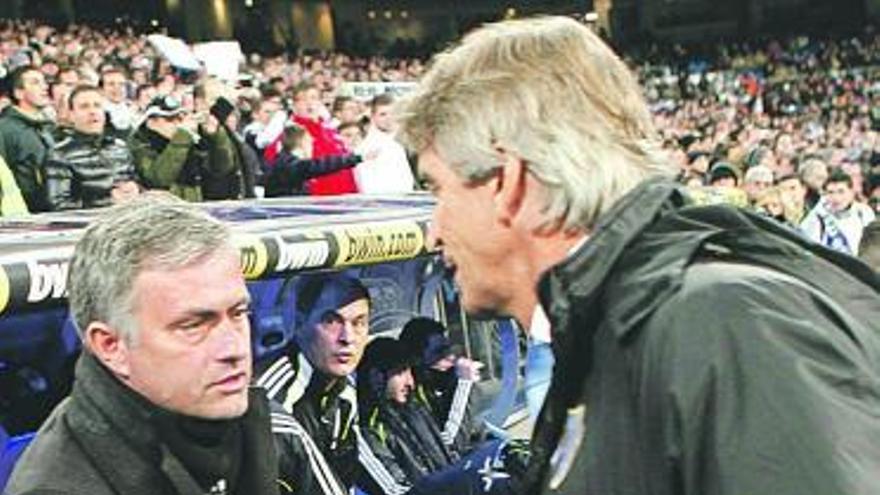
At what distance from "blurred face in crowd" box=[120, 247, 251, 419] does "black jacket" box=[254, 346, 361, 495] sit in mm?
659

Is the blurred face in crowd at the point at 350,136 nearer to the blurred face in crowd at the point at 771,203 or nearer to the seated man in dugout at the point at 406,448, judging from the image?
the blurred face in crowd at the point at 771,203

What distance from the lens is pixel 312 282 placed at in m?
3.59

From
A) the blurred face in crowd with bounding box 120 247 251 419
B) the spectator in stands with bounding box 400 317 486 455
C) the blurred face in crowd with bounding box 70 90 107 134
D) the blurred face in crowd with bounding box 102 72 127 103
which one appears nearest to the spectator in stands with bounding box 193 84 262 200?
the blurred face in crowd with bounding box 102 72 127 103

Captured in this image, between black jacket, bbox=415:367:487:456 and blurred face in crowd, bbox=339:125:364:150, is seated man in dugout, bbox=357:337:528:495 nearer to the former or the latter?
black jacket, bbox=415:367:487:456

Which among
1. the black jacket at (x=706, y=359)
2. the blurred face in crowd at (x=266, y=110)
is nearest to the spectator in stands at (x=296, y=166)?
the blurred face in crowd at (x=266, y=110)

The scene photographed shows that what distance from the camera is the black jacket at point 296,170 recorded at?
7.45 metres

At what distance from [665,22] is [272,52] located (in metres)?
15.8

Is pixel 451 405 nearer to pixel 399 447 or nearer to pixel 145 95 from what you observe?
pixel 399 447

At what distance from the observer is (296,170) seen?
766 cm

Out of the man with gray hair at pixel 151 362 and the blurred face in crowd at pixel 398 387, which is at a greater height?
the man with gray hair at pixel 151 362

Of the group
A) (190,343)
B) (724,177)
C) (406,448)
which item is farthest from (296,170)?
(190,343)

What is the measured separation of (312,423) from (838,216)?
248 inches

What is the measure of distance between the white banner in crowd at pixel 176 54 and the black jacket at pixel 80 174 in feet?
19.9

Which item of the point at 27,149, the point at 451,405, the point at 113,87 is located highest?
the point at 113,87
